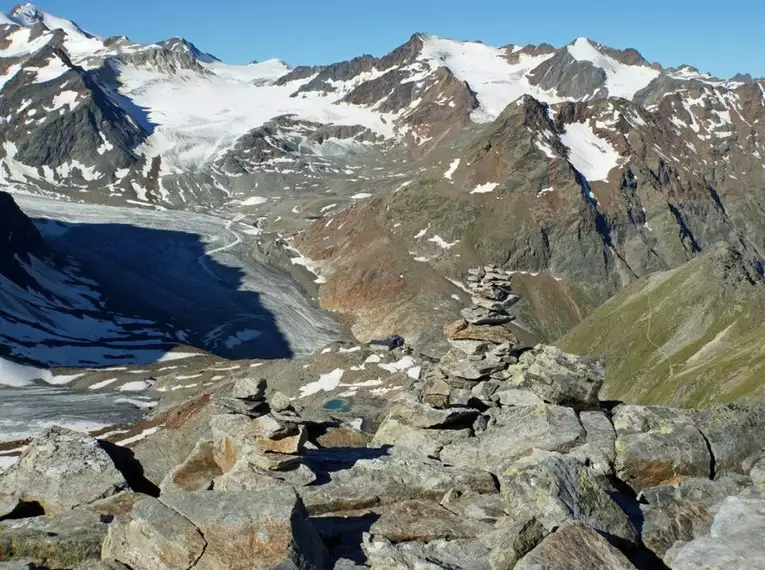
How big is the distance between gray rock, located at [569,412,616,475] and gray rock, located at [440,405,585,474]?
0.42m

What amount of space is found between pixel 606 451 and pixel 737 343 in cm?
8626

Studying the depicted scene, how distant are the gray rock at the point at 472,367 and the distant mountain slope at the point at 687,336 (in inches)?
1901

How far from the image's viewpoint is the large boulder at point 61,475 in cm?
1762

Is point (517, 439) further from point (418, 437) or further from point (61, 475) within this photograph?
point (61, 475)

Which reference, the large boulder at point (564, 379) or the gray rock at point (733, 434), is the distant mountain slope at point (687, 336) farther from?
the gray rock at point (733, 434)

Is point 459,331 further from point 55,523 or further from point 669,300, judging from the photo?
point 669,300

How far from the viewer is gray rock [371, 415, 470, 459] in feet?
83.1

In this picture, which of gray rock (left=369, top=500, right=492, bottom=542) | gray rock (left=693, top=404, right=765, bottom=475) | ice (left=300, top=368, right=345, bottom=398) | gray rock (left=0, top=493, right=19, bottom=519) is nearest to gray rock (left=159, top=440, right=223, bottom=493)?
gray rock (left=0, top=493, right=19, bottom=519)

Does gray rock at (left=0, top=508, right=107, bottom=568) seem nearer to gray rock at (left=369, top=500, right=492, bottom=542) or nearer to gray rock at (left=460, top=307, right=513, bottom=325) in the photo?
gray rock at (left=369, top=500, right=492, bottom=542)

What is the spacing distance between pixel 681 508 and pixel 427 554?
286 inches

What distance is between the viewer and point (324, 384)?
105312 mm

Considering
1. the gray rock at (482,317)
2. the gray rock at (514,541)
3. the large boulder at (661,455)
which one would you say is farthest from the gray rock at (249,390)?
the gray rock at (482,317)

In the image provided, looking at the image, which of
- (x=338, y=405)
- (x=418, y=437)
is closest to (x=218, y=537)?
(x=418, y=437)

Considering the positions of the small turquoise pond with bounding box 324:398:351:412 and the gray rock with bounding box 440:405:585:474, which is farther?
the small turquoise pond with bounding box 324:398:351:412
